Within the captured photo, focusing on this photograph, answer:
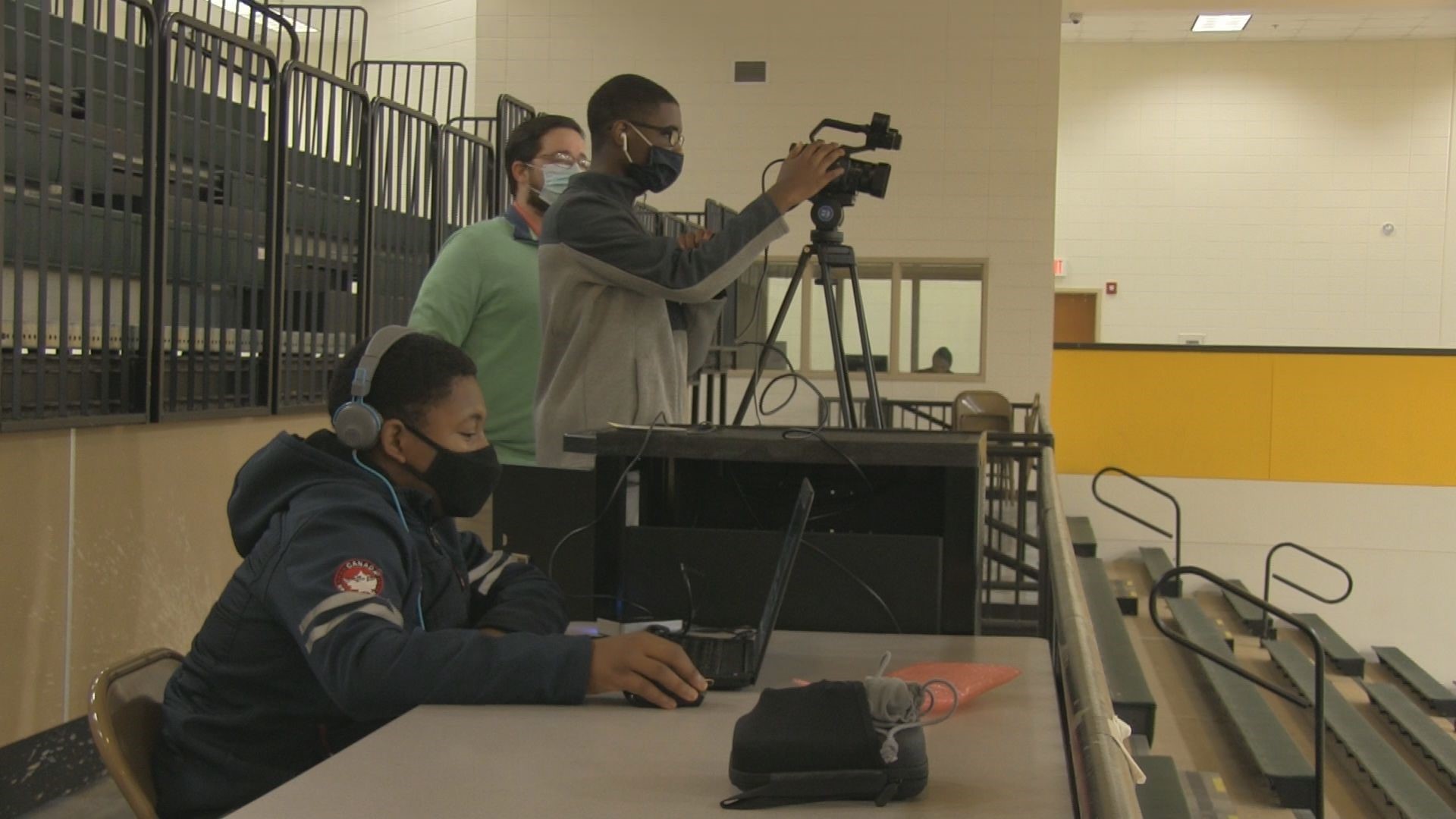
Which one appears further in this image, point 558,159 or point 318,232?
point 318,232

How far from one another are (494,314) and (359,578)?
141 cm

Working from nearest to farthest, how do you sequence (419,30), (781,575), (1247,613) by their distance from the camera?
(781,575) < (1247,613) < (419,30)

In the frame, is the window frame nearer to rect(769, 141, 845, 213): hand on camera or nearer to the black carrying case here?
rect(769, 141, 845, 213): hand on camera

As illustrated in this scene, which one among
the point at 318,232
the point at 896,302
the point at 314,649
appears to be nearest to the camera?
the point at 314,649

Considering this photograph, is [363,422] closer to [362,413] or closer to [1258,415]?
[362,413]

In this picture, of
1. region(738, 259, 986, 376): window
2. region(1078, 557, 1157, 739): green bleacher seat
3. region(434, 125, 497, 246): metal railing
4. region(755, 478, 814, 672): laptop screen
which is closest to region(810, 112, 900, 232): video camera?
region(755, 478, 814, 672): laptop screen

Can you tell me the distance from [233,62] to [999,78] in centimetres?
732

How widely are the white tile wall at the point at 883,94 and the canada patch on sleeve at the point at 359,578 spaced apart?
8.49 meters

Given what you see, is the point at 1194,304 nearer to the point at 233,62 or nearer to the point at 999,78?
the point at 999,78

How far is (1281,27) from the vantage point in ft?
43.0

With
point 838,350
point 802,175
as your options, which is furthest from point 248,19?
point 802,175

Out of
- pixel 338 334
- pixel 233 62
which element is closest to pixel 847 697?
pixel 233 62

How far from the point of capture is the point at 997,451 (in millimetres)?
4680

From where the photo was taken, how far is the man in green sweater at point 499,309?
2693 millimetres
